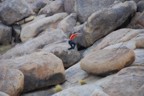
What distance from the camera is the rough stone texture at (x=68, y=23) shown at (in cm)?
2811

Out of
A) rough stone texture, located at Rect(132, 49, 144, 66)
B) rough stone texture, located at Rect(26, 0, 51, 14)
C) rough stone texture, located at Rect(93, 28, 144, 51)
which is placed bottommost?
rough stone texture, located at Rect(26, 0, 51, 14)

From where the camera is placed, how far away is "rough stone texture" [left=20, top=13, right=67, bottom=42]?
95.0 ft

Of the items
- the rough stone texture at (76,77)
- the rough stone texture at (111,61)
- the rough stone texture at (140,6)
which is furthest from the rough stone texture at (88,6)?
the rough stone texture at (111,61)

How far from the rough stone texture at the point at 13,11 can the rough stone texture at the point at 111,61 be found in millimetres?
18667

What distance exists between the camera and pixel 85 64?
14.1 meters

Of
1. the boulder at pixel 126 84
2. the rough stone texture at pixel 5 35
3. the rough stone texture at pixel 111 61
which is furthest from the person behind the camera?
the rough stone texture at pixel 5 35

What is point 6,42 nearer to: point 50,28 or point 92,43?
point 50,28

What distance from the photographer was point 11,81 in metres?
13.3

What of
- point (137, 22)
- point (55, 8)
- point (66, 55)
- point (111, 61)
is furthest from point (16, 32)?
point (111, 61)

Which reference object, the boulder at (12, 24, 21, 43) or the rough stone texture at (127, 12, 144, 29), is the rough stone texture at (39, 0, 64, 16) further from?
the rough stone texture at (127, 12, 144, 29)

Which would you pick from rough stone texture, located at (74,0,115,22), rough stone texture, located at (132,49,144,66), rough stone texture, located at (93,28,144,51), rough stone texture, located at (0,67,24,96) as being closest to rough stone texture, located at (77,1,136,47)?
rough stone texture, located at (93,28,144,51)

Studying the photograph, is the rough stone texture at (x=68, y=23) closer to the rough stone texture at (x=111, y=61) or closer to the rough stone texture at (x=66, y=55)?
the rough stone texture at (x=66, y=55)

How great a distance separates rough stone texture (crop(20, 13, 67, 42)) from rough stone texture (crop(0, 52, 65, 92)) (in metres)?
14.2

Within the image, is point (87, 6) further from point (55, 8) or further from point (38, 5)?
point (38, 5)
